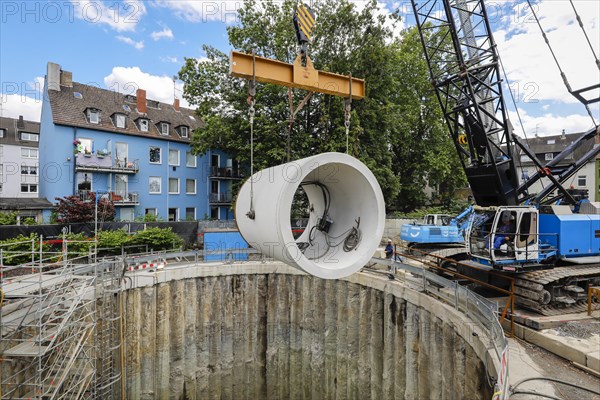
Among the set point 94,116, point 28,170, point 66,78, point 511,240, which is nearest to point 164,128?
point 94,116

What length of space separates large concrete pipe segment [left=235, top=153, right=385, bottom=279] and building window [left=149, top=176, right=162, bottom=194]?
21.0 metres

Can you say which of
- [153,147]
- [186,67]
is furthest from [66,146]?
[186,67]

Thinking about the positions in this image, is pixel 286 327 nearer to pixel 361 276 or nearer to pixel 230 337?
pixel 230 337

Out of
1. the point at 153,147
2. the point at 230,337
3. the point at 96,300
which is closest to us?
the point at 96,300

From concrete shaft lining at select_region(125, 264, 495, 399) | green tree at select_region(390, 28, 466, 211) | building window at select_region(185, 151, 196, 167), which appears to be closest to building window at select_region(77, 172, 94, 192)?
building window at select_region(185, 151, 196, 167)

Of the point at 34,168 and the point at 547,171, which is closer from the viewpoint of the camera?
the point at 547,171

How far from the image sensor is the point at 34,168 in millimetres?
33031

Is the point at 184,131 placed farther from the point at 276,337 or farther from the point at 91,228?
the point at 276,337

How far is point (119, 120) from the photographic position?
24016mm

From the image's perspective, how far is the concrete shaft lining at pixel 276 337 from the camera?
9523 millimetres

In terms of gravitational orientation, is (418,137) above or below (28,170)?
above

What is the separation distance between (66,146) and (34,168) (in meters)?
16.1

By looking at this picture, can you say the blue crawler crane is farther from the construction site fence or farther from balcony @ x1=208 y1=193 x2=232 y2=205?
balcony @ x1=208 y1=193 x2=232 y2=205

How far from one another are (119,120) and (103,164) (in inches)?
145
